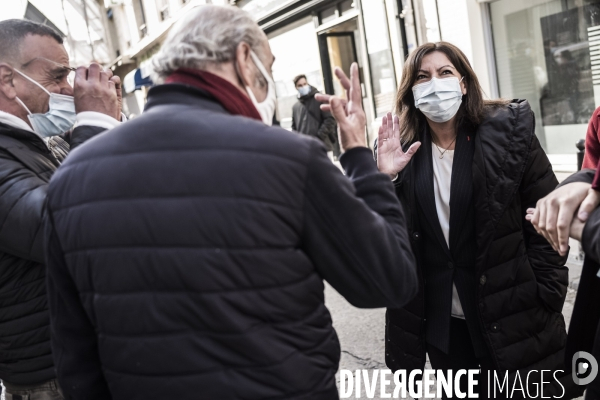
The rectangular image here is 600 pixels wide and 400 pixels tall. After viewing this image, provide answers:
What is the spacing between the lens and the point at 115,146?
1534 mm

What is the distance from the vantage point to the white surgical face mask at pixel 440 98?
302cm

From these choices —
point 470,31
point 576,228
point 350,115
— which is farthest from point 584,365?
point 470,31

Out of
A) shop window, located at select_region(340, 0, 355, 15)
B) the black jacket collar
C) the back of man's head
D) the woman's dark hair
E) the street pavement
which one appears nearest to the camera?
the black jacket collar

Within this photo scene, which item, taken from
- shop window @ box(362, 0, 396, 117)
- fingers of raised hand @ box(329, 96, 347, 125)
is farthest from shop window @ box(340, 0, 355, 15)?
fingers of raised hand @ box(329, 96, 347, 125)

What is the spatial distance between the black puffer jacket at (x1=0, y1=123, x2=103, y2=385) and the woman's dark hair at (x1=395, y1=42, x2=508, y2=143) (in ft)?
5.45

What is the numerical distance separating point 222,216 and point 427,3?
8168 mm

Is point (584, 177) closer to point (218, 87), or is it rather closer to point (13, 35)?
point (218, 87)

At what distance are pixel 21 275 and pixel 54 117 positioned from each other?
711mm

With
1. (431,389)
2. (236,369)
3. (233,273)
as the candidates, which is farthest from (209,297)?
(431,389)

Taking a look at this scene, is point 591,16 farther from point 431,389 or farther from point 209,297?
point 209,297

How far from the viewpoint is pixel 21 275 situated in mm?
2186

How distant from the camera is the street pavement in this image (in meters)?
4.54

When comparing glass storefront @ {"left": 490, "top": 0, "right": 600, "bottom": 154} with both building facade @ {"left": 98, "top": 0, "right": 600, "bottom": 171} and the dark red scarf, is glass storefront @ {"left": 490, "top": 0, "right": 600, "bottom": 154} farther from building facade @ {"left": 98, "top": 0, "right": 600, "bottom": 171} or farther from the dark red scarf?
the dark red scarf

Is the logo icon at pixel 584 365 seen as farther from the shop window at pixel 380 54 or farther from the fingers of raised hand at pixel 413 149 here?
the shop window at pixel 380 54
